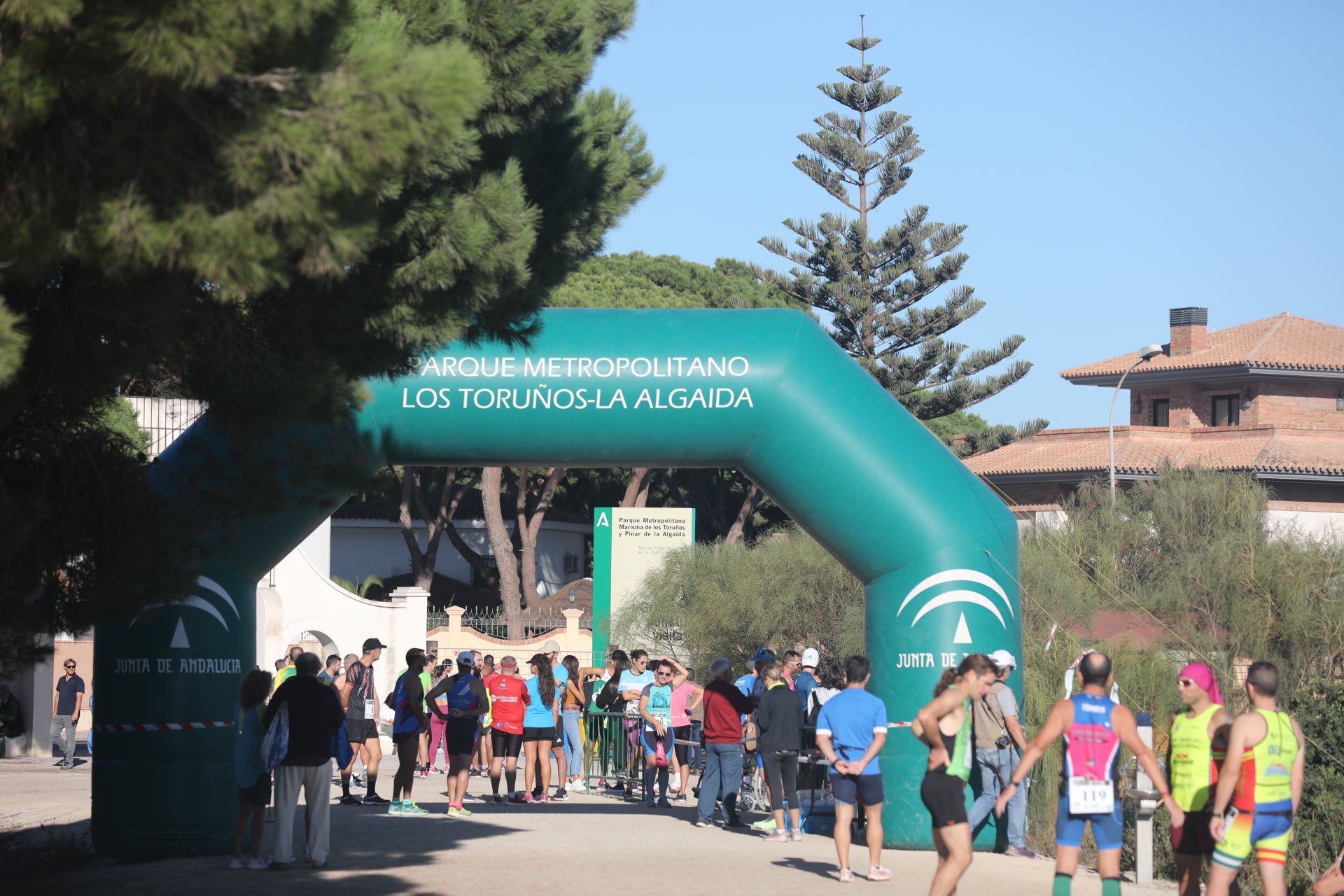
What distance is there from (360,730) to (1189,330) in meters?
40.6

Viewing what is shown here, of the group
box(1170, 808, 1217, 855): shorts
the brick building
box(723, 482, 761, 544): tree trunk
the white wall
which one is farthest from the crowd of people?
the white wall

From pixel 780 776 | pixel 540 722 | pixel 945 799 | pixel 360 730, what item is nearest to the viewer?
pixel 945 799

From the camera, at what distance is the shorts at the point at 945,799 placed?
8.17 meters

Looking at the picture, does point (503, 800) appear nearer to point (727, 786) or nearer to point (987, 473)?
point (727, 786)

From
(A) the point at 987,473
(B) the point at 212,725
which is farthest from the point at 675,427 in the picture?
(A) the point at 987,473

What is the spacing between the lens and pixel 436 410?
11266mm

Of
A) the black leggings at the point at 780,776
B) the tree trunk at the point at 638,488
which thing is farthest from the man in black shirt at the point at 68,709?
the tree trunk at the point at 638,488

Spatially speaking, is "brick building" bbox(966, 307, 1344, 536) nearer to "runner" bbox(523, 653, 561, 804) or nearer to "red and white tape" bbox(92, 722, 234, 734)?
"runner" bbox(523, 653, 561, 804)

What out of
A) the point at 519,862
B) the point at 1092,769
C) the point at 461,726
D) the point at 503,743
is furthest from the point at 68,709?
the point at 1092,769

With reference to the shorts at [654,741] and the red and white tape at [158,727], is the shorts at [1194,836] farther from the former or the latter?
the shorts at [654,741]

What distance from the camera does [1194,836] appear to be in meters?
8.01

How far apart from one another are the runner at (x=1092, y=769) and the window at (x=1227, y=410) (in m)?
42.0

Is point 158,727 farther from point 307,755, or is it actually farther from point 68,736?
point 68,736

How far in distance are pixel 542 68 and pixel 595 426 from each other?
13.6ft
